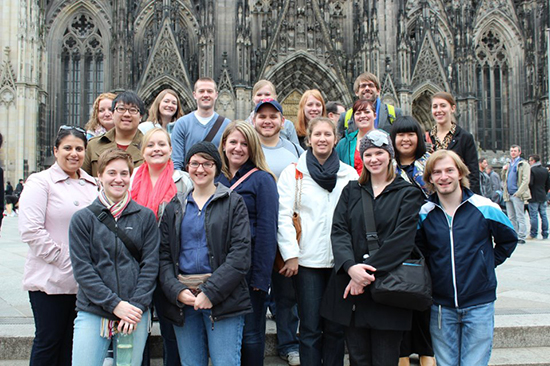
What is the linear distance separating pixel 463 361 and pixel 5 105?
65.9ft

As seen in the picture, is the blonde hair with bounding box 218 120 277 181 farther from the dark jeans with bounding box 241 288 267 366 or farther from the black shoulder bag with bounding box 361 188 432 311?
the black shoulder bag with bounding box 361 188 432 311

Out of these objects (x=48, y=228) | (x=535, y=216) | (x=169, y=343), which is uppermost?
(x=48, y=228)

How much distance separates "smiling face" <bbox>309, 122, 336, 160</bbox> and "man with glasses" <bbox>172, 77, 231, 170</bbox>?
3.92ft

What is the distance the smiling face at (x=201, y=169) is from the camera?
10.5 ft

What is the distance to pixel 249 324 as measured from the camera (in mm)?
3357

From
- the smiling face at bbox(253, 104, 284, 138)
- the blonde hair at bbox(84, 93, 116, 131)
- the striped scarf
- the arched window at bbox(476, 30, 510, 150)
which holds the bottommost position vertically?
the striped scarf

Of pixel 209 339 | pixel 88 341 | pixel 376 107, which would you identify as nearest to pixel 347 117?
pixel 376 107

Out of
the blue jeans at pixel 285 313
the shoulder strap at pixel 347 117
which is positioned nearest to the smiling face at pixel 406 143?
the shoulder strap at pixel 347 117

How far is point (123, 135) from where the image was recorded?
14.0 ft

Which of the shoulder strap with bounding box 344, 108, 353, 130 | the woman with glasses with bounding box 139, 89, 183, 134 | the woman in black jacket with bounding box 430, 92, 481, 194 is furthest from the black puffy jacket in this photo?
the woman in black jacket with bounding box 430, 92, 481, 194

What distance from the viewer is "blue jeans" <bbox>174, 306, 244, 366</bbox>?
3.10m

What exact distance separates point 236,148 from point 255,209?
48 centimetres

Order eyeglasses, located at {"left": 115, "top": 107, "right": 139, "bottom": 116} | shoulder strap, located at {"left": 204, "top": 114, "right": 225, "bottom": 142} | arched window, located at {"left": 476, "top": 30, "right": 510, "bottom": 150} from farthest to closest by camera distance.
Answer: arched window, located at {"left": 476, "top": 30, "right": 510, "bottom": 150} < shoulder strap, located at {"left": 204, "top": 114, "right": 225, "bottom": 142} < eyeglasses, located at {"left": 115, "top": 107, "right": 139, "bottom": 116}

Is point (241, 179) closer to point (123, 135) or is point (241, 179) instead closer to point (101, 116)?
point (123, 135)
